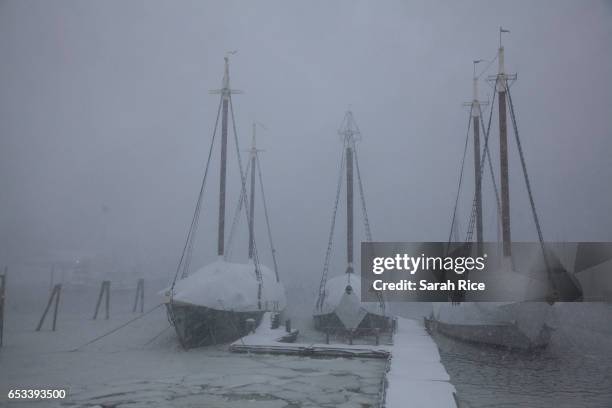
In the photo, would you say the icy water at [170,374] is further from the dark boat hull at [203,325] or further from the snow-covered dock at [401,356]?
the dark boat hull at [203,325]

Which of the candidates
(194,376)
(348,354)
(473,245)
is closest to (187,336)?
(194,376)

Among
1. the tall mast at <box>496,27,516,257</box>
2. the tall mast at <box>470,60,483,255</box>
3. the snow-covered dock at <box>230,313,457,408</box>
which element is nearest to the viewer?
the snow-covered dock at <box>230,313,457,408</box>

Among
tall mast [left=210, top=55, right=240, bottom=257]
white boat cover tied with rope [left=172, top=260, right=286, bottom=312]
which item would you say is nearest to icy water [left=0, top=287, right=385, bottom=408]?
white boat cover tied with rope [left=172, top=260, right=286, bottom=312]

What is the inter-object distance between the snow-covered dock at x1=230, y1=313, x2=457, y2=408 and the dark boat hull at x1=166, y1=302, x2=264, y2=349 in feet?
2.84

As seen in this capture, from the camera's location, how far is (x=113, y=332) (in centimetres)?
2550

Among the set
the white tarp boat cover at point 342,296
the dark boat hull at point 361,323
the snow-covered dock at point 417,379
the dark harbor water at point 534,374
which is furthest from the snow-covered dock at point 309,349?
the white tarp boat cover at point 342,296

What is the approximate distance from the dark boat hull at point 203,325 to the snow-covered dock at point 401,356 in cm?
87

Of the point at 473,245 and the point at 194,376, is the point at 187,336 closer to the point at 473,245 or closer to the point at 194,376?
the point at 194,376

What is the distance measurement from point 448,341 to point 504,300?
191 inches

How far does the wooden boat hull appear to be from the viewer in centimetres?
2003

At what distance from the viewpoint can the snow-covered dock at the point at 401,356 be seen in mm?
11714

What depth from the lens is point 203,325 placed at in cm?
2059

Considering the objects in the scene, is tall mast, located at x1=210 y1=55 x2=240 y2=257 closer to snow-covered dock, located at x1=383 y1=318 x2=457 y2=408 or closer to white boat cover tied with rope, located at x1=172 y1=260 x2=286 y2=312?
white boat cover tied with rope, located at x1=172 y1=260 x2=286 y2=312

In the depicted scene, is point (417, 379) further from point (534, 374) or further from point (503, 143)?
point (503, 143)
